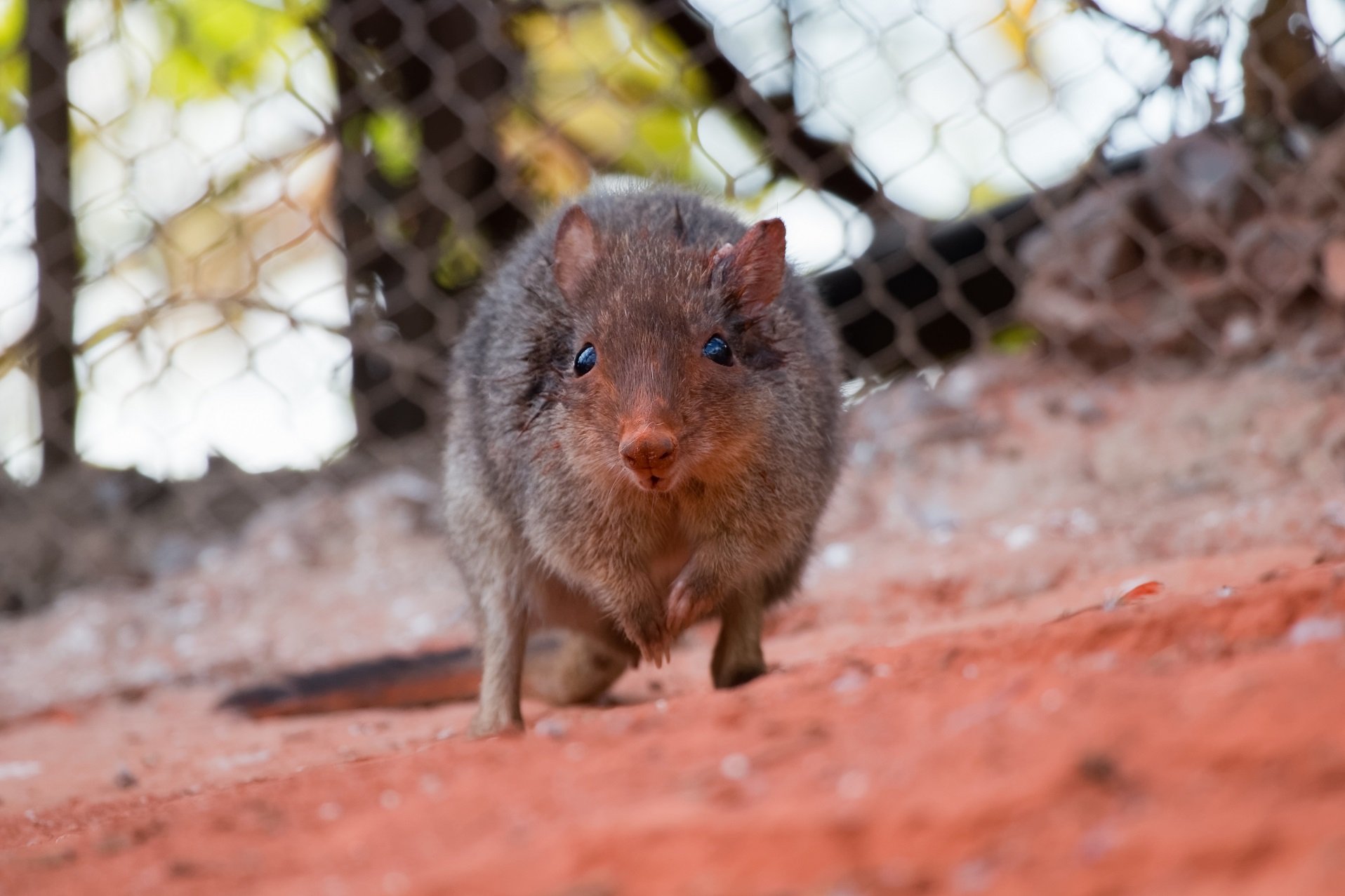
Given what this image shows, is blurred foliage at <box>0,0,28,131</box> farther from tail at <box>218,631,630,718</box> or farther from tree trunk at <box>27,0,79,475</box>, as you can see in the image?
tail at <box>218,631,630,718</box>

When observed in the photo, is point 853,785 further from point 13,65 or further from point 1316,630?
point 13,65

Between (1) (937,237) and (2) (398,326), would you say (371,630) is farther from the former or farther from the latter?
(1) (937,237)

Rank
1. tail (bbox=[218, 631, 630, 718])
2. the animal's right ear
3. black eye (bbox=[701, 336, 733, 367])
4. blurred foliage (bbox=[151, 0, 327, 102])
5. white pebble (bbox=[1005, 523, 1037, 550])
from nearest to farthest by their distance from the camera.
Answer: black eye (bbox=[701, 336, 733, 367])
the animal's right ear
tail (bbox=[218, 631, 630, 718])
white pebble (bbox=[1005, 523, 1037, 550])
blurred foliage (bbox=[151, 0, 327, 102])

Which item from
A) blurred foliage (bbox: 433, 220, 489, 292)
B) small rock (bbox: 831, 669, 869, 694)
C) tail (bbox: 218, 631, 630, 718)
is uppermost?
small rock (bbox: 831, 669, 869, 694)

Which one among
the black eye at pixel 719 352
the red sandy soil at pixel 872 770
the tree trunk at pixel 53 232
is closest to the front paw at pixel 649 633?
the red sandy soil at pixel 872 770

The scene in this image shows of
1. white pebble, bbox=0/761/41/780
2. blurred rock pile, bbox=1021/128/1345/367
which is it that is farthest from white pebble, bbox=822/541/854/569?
white pebble, bbox=0/761/41/780

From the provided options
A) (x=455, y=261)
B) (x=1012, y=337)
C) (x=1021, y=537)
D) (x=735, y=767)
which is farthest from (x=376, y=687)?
(x=1012, y=337)
